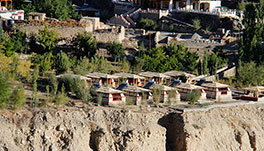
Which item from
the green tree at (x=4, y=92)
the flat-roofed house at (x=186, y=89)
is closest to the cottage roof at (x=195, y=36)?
the flat-roofed house at (x=186, y=89)

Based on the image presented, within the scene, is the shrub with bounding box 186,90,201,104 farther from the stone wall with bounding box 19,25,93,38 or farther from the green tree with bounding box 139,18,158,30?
the green tree with bounding box 139,18,158,30

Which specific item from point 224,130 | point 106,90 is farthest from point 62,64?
point 224,130

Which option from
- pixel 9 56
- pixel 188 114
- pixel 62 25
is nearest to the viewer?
pixel 188 114

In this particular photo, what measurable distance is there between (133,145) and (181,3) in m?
33.8

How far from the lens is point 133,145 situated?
41812 millimetres

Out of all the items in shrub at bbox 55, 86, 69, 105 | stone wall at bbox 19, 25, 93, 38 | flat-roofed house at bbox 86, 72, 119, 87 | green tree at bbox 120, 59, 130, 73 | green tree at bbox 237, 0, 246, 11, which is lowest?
shrub at bbox 55, 86, 69, 105

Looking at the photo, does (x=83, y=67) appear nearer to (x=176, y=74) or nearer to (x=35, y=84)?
(x=176, y=74)

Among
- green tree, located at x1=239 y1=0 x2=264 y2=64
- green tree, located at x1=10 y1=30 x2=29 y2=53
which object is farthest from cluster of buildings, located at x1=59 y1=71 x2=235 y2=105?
green tree, located at x1=10 y1=30 x2=29 y2=53

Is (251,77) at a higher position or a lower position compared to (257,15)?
lower

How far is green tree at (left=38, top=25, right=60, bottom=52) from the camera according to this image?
183ft

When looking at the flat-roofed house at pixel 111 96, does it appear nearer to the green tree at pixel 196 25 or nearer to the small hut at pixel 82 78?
the small hut at pixel 82 78

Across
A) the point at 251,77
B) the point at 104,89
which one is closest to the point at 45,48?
the point at 104,89

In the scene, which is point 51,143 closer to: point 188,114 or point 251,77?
point 188,114

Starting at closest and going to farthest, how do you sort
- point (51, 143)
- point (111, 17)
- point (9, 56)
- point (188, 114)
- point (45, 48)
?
1. point (51, 143)
2. point (188, 114)
3. point (9, 56)
4. point (45, 48)
5. point (111, 17)
